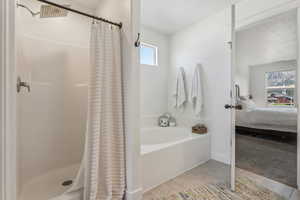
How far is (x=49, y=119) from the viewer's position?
1.97 metres

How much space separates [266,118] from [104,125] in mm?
2260

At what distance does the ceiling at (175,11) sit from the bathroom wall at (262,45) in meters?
0.64

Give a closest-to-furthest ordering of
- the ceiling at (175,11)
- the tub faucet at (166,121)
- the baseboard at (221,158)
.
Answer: the ceiling at (175,11), the baseboard at (221,158), the tub faucet at (166,121)

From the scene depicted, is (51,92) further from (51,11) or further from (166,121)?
(166,121)

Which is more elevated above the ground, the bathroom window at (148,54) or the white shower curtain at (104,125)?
the bathroom window at (148,54)

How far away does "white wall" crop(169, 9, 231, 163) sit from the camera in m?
2.47

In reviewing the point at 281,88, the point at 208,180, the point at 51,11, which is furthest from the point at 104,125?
the point at 281,88

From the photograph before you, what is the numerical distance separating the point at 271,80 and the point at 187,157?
164 centimetres

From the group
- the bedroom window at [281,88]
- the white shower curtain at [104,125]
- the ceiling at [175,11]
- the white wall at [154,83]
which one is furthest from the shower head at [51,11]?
the bedroom window at [281,88]

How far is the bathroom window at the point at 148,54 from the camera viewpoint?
3125mm

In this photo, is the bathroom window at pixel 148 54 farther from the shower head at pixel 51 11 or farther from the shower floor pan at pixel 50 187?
the shower floor pan at pixel 50 187

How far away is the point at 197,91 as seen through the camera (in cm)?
277

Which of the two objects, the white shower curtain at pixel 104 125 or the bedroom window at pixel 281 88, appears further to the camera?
the bedroom window at pixel 281 88

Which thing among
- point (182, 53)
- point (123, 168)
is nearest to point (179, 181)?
point (123, 168)
